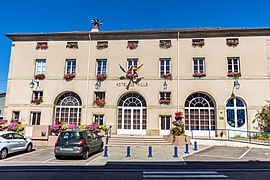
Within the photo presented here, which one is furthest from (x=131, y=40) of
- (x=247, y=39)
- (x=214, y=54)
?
(x=247, y=39)

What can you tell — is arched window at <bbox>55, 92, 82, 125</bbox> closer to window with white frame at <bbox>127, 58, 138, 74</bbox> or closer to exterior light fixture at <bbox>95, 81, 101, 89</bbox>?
exterior light fixture at <bbox>95, 81, 101, 89</bbox>

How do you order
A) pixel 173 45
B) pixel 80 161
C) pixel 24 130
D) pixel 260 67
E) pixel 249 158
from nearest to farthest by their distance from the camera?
pixel 80 161, pixel 249 158, pixel 24 130, pixel 260 67, pixel 173 45

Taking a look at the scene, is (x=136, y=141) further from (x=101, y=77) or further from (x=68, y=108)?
(x=68, y=108)

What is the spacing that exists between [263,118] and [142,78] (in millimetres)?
9674

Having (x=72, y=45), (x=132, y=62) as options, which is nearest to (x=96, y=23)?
(x=72, y=45)

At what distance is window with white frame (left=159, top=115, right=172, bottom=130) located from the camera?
1706 centimetres

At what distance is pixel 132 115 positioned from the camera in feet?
57.9

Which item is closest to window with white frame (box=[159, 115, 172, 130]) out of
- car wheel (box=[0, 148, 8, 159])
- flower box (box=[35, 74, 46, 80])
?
flower box (box=[35, 74, 46, 80])

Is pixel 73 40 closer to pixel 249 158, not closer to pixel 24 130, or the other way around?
pixel 24 130

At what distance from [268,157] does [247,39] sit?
10192mm

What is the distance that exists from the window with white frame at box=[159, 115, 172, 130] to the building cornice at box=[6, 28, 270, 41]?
684 cm

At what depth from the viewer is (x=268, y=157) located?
10.9 metres

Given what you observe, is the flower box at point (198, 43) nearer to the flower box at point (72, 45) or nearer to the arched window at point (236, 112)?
the arched window at point (236, 112)

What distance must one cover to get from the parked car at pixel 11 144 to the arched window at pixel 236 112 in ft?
46.6
